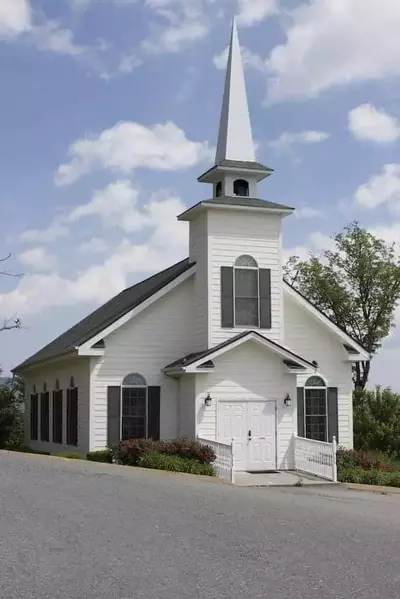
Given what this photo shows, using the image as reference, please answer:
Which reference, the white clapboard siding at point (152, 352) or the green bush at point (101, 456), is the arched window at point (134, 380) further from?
the green bush at point (101, 456)

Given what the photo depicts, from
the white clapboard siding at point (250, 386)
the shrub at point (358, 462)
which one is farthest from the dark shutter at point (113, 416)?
the shrub at point (358, 462)

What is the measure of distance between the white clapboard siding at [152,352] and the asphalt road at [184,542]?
6045 mm

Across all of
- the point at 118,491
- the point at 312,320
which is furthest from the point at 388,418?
the point at 118,491

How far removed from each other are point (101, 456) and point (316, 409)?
6.58 metres

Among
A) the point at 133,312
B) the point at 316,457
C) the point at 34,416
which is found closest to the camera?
the point at 316,457

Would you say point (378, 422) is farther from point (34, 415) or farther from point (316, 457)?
point (34, 415)

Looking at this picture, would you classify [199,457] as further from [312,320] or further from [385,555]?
[385,555]

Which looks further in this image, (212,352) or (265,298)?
(265,298)

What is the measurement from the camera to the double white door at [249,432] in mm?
22703

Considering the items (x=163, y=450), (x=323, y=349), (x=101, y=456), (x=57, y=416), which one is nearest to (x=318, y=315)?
(x=323, y=349)

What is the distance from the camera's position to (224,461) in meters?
20.5

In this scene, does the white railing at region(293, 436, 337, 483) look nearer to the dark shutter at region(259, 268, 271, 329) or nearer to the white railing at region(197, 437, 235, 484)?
the white railing at region(197, 437, 235, 484)

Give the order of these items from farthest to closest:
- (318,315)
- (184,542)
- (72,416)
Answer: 1. (72,416)
2. (318,315)
3. (184,542)

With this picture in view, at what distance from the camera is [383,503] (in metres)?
16.9
